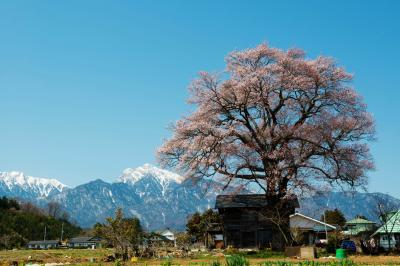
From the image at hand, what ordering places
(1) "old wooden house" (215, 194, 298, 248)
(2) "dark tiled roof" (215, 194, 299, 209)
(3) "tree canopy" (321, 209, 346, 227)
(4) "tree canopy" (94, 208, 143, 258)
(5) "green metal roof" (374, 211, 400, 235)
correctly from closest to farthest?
(4) "tree canopy" (94, 208, 143, 258) < (5) "green metal roof" (374, 211, 400, 235) < (2) "dark tiled roof" (215, 194, 299, 209) < (1) "old wooden house" (215, 194, 298, 248) < (3) "tree canopy" (321, 209, 346, 227)

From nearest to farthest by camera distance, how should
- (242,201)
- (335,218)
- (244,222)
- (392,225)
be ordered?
(392,225)
(242,201)
(244,222)
(335,218)

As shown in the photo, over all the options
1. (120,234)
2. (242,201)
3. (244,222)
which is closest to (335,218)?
(244,222)

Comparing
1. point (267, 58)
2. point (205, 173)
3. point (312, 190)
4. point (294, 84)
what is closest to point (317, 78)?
point (294, 84)

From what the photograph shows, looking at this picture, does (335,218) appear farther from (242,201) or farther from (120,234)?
(120,234)

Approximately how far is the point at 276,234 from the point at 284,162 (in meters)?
7.25

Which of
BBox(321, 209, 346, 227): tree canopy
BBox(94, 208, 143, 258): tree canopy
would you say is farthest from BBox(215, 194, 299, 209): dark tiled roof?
BBox(321, 209, 346, 227): tree canopy

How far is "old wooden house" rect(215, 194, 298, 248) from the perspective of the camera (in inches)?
2137

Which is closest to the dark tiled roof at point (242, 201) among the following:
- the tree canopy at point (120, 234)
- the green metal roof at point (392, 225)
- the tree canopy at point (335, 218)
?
the green metal roof at point (392, 225)

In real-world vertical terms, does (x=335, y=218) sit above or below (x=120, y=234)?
above

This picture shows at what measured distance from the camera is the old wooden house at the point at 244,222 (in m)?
54.3

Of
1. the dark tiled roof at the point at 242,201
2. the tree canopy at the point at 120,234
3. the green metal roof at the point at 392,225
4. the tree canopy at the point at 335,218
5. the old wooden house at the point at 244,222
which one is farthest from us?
the tree canopy at the point at 335,218

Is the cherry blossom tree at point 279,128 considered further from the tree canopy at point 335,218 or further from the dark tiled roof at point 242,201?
the tree canopy at point 335,218

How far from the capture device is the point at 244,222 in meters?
55.2

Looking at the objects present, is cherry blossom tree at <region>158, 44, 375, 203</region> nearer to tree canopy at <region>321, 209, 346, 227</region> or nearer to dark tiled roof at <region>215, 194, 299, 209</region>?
dark tiled roof at <region>215, 194, 299, 209</region>
